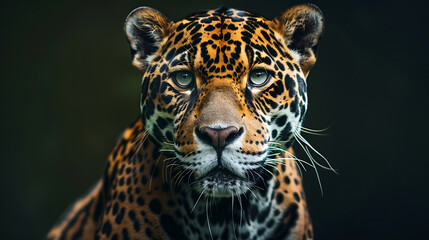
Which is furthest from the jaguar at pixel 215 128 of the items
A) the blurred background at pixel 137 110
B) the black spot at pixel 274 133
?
the blurred background at pixel 137 110

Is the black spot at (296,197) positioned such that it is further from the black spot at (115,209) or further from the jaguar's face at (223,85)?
the black spot at (115,209)

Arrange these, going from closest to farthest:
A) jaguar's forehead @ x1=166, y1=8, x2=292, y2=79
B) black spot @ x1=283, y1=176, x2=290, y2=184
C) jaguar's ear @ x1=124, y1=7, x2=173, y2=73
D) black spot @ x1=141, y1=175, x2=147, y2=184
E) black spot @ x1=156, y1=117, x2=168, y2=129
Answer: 1. jaguar's forehead @ x1=166, y1=8, x2=292, y2=79
2. black spot @ x1=156, y1=117, x2=168, y2=129
3. jaguar's ear @ x1=124, y1=7, x2=173, y2=73
4. black spot @ x1=141, y1=175, x2=147, y2=184
5. black spot @ x1=283, y1=176, x2=290, y2=184

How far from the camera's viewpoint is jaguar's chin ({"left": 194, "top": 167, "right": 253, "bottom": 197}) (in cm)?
272

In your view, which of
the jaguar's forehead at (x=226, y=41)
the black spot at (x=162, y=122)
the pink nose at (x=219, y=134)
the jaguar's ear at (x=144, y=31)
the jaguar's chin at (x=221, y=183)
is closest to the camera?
the pink nose at (x=219, y=134)

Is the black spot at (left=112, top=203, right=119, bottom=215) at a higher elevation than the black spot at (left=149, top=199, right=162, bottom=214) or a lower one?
lower

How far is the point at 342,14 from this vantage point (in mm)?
4730

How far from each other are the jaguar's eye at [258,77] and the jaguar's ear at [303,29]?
0.30 meters

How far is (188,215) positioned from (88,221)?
3.10 ft

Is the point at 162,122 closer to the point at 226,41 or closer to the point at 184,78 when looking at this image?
the point at 184,78

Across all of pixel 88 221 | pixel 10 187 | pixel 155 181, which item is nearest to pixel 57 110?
pixel 10 187

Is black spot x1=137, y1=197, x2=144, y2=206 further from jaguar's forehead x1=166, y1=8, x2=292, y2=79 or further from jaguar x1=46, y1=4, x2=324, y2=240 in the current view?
jaguar's forehead x1=166, y1=8, x2=292, y2=79

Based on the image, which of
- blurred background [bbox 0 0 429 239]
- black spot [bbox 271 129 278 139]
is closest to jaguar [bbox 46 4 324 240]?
black spot [bbox 271 129 278 139]

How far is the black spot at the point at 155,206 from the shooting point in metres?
3.18

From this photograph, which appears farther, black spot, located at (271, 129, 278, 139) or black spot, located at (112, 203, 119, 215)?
black spot, located at (112, 203, 119, 215)
